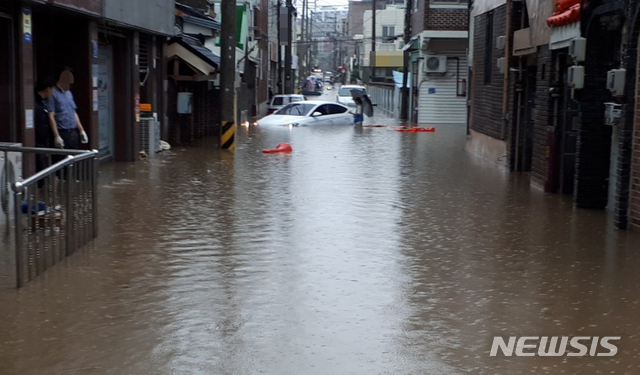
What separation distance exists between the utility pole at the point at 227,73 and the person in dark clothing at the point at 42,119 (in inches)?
368

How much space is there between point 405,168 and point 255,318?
12.9 meters

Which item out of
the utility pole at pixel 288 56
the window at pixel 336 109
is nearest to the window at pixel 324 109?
the window at pixel 336 109

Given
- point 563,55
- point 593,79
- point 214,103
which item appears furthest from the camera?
point 214,103

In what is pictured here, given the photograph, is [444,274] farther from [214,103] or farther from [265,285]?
[214,103]

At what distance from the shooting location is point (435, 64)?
1636 inches

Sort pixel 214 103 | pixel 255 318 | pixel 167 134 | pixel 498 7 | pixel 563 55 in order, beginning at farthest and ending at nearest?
1. pixel 214 103
2. pixel 167 134
3. pixel 498 7
4. pixel 563 55
5. pixel 255 318

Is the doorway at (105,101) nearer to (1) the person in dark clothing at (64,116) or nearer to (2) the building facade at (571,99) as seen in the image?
(1) the person in dark clothing at (64,116)

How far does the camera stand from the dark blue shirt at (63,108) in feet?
45.2

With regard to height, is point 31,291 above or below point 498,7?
below

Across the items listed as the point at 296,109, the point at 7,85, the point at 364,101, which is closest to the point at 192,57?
the point at 7,85

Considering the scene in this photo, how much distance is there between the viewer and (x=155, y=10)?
20688mm

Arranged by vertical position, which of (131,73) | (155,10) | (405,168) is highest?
(155,10)

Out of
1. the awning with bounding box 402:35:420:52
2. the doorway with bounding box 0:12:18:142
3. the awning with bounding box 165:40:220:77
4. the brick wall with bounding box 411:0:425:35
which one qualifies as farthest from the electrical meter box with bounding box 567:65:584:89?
the awning with bounding box 402:35:420:52

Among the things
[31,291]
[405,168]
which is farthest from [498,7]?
[31,291]
